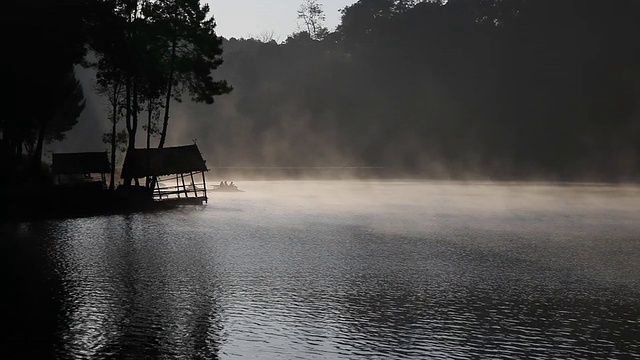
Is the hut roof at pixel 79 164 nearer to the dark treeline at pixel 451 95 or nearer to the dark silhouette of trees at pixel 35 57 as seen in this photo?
the dark silhouette of trees at pixel 35 57

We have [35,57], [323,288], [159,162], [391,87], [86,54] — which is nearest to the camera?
[323,288]

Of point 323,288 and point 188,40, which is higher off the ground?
point 188,40

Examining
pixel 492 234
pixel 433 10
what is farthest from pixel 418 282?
pixel 433 10

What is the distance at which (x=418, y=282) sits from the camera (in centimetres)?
2277

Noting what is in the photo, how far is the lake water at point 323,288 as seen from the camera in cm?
1545

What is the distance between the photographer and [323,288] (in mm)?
21625

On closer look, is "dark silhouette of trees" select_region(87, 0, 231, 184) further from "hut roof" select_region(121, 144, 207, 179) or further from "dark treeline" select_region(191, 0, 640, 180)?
"dark treeline" select_region(191, 0, 640, 180)

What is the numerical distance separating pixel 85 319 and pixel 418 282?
10.3 meters

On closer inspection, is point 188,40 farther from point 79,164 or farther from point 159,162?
point 79,164

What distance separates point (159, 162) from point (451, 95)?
8181cm

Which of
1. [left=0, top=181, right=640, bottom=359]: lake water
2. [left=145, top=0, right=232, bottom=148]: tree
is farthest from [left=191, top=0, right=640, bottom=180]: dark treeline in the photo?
[left=0, top=181, right=640, bottom=359]: lake water

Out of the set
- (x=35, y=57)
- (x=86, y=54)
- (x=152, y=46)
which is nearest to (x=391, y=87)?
(x=152, y=46)

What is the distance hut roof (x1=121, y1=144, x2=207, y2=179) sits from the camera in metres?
55.1

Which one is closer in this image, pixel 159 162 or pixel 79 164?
pixel 159 162
